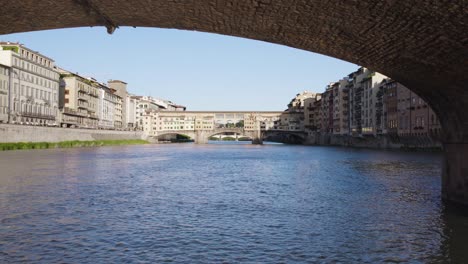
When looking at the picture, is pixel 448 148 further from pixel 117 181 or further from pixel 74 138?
pixel 74 138

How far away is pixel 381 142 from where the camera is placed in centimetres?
12169

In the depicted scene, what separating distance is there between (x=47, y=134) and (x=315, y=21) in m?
102

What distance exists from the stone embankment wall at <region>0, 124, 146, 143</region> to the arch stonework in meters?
80.1

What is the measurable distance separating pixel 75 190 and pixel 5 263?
17550mm

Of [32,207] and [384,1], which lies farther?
[32,207]

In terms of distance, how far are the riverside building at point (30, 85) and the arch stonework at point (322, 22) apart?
9073cm

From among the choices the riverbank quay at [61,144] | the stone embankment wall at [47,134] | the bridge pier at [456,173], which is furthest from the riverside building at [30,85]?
the bridge pier at [456,173]

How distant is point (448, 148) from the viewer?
876 inches

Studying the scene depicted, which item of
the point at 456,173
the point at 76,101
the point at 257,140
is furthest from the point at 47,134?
the point at 257,140

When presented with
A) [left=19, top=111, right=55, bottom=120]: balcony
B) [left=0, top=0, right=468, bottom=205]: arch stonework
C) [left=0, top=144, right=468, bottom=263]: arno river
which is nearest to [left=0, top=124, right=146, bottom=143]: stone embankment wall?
[left=19, top=111, right=55, bottom=120]: balcony

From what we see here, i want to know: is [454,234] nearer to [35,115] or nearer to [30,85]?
[30,85]

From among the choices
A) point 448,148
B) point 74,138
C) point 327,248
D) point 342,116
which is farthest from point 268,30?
point 342,116

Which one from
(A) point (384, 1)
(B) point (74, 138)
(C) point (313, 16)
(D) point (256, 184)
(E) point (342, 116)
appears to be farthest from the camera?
(E) point (342, 116)

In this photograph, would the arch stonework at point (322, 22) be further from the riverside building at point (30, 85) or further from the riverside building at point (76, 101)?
the riverside building at point (76, 101)
